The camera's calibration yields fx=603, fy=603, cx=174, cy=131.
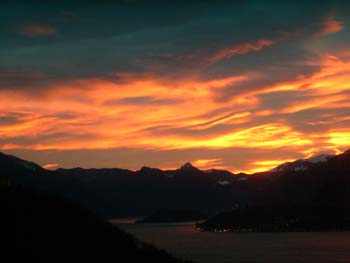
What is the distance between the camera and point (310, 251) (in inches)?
6885

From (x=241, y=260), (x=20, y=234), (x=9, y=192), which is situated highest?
(x=9, y=192)

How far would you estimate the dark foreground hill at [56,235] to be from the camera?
5600 centimetres

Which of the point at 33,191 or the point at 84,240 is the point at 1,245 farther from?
the point at 33,191

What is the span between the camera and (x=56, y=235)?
61.4 meters

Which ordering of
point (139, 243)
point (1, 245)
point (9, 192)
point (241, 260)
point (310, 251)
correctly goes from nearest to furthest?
point (1, 245) → point (9, 192) → point (139, 243) → point (241, 260) → point (310, 251)

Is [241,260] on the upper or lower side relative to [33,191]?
lower

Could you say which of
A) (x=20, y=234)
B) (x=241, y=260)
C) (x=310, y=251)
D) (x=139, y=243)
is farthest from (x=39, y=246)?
(x=310, y=251)

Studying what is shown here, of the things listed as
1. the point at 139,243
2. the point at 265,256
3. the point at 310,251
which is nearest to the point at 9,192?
the point at 139,243

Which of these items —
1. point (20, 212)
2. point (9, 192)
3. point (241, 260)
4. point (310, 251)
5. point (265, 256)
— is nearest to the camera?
point (20, 212)

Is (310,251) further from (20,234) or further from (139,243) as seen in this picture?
(20,234)

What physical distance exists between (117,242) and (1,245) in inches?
629

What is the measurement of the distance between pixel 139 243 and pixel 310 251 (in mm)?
113413

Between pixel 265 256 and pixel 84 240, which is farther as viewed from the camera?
pixel 265 256

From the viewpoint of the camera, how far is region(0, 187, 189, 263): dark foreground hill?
56.0m
